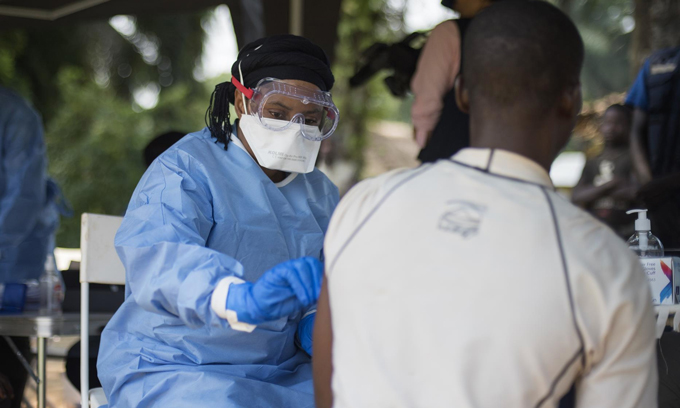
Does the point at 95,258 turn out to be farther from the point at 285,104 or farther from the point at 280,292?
the point at 280,292

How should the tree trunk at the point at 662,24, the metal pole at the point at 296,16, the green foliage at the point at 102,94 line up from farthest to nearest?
1. the green foliage at the point at 102,94
2. the tree trunk at the point at 662,24
3. the metal pole at the point at 296,16

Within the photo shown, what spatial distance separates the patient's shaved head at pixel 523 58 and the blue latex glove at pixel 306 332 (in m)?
0.95

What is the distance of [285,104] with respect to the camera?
1.97 meters

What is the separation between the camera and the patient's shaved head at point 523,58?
1117 millimetres

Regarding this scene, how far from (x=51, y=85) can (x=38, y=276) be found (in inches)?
427

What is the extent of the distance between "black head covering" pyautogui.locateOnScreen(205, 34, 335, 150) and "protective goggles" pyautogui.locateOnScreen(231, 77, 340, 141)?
1.3 inches

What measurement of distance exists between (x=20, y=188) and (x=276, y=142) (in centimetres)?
203

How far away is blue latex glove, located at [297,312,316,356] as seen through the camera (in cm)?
191

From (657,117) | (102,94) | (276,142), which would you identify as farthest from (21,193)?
(102,94)

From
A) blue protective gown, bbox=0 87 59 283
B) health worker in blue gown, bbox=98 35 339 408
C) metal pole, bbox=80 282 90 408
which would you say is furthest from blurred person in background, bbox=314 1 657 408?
blue protective gown, bbox=0 87 59 283

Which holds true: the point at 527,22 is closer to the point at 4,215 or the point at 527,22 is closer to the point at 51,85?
the point at 4,215

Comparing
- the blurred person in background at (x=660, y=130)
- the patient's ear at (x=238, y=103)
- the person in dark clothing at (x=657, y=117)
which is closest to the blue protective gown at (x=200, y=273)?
the patient's ear at (x=238, y=103)

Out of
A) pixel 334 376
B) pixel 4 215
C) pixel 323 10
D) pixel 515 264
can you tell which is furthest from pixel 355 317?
pixel 323 10

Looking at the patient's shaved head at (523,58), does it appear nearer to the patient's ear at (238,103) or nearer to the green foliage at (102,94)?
the patient's ear at (238,103)
